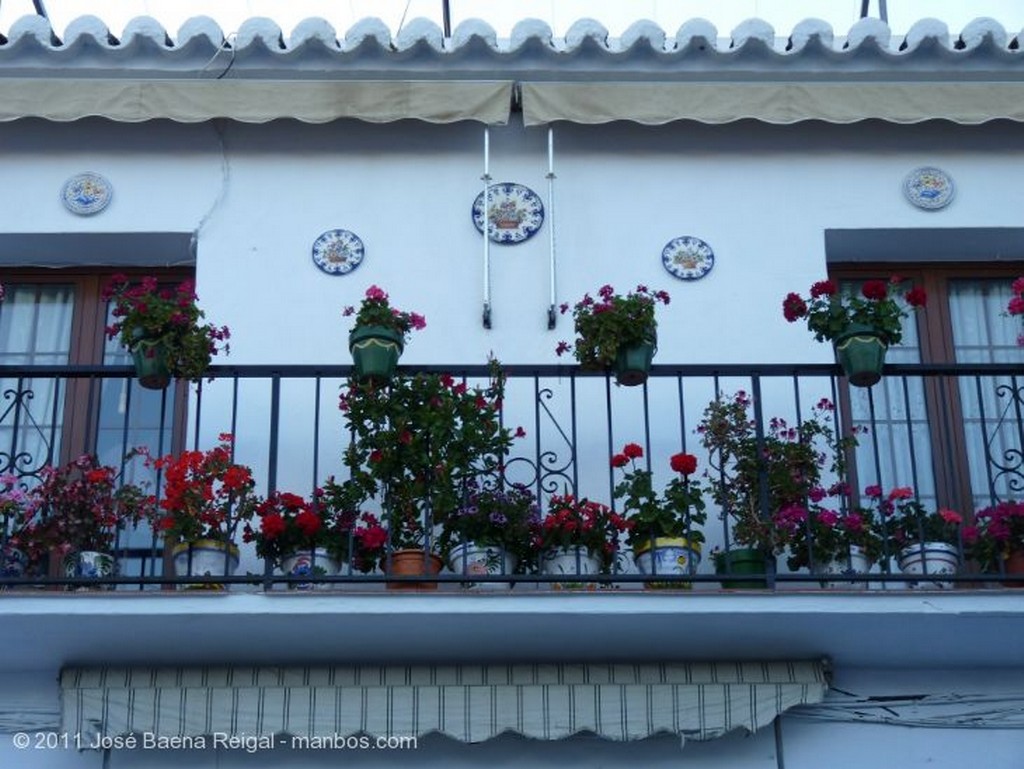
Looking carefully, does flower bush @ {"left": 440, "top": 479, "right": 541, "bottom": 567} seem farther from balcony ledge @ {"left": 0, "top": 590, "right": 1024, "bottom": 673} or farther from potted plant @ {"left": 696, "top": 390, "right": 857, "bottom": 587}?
potted plant @ {"left": 696, "top": 390, "right": 857, "bottom": 587}

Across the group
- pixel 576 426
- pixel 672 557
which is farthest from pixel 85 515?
pixel 672 557

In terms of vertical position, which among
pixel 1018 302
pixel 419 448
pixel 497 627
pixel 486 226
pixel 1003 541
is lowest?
pixel 497 627

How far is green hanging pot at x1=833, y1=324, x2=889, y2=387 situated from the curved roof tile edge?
2.18 m

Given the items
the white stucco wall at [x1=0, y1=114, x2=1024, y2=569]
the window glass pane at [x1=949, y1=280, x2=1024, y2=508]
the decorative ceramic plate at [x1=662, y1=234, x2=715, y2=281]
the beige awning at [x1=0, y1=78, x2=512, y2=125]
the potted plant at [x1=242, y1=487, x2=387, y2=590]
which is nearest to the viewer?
the potted plant at [x1=242, y1=487, x2=387, y2=590]

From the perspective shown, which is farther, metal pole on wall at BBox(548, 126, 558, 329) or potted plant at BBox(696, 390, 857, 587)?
metal pole on wall at BBox(548, 126, 558, 329)

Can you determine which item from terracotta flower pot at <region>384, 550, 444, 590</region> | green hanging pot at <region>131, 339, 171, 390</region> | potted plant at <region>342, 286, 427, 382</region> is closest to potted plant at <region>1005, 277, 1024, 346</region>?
potted plant at <region>342, 286, 427, 382</region>

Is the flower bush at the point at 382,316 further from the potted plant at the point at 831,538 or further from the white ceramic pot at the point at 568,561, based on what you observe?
the potted plant at the point at 831,538

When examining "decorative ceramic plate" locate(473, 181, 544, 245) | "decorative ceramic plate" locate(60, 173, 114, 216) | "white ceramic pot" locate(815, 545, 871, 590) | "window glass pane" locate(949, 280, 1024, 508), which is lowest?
"white ceramic pot" locate(815, 545, 871, 590)

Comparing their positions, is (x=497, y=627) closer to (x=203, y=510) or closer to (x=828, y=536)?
(x=203, y=510)

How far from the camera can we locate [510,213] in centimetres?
1131

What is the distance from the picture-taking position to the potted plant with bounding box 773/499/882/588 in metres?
9.73

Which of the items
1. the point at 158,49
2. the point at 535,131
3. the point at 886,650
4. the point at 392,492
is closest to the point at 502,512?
the point at 392,492

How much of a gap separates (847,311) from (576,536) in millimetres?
1857

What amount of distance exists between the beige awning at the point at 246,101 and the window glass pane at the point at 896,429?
105 inches
